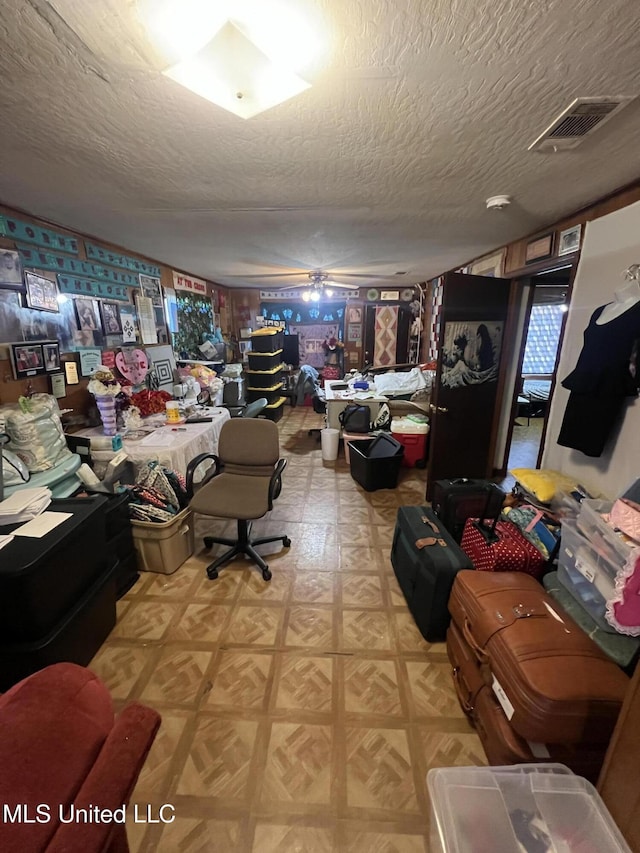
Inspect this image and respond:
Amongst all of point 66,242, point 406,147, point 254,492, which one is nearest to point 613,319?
point 406,147

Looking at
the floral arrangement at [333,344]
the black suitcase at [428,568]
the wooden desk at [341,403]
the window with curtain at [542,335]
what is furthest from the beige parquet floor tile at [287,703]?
the window with curtain at [542,335]

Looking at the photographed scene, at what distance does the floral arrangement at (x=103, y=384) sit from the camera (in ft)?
8.73

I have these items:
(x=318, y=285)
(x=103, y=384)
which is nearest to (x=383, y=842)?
(x=103, y=384)

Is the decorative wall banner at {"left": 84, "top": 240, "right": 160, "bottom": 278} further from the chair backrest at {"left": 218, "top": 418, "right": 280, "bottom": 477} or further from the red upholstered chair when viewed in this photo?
the red upholstered chair

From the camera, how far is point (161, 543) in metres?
2.17

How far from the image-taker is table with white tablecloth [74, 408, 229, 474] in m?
2.42

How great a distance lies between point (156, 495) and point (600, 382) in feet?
9.15

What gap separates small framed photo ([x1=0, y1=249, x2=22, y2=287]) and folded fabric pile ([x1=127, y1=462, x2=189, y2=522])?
144cm

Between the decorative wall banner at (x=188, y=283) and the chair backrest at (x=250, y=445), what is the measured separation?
9.47 feet

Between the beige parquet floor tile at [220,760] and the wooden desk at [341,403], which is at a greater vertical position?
the wooden desk at [341,403]

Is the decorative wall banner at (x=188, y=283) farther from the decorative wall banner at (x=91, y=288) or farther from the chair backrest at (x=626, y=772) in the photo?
the chair backrest at (x=626, y=772)

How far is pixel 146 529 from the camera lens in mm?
2166

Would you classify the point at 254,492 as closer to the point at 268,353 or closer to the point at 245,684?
the point at 245,684

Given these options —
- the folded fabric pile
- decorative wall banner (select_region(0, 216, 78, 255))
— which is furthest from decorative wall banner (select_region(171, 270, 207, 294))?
the folded fabric pile
